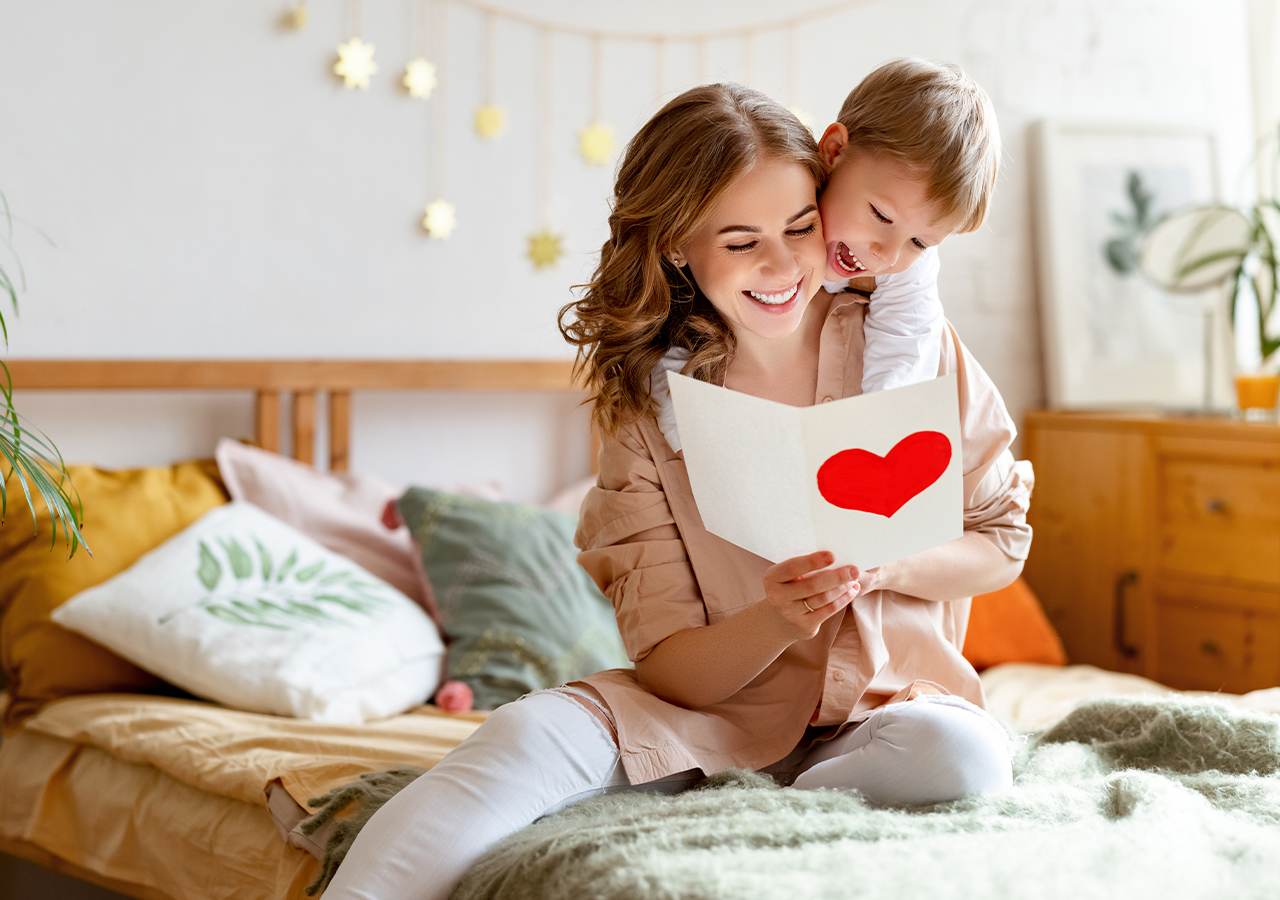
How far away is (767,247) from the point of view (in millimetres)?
1059

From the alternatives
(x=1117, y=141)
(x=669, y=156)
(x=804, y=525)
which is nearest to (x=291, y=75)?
(x=669, y=156)

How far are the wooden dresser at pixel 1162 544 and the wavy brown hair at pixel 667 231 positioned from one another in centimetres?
139

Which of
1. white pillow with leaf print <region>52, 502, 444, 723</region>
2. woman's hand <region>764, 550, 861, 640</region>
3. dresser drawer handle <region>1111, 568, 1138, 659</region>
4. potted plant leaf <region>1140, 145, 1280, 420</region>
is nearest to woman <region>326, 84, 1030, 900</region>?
woman's hand <region>764, 550, 861, 640</region>

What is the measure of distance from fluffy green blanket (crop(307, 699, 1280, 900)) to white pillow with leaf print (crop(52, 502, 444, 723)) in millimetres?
418

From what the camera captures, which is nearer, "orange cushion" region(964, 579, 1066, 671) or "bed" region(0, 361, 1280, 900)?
"bed" region(0, 361, 1280, 900)

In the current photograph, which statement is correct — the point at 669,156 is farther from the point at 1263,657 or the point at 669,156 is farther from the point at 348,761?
the point at 1263,657

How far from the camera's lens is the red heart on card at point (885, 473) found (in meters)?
0.87

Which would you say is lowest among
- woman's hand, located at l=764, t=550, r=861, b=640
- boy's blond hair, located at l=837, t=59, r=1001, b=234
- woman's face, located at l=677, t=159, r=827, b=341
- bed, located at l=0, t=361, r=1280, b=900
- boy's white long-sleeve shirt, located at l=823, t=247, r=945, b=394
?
bed, located at l=0, t=361, r=1280, b=900

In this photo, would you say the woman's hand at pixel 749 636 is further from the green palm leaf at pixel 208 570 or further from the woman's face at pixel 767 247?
the green palm leaf at pixel 208 570

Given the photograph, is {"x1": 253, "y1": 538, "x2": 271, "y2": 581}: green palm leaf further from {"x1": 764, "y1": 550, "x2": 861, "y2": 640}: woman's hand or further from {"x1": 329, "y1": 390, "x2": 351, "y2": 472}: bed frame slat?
{"x1": 764, "y1": 550, "x2": 861, "y2": 640}: woman's hand

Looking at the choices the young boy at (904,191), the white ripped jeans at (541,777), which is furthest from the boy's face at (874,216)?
the white ripped jeans at (541,777)

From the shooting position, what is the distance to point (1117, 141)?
258cm

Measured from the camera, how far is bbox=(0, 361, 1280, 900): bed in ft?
2.64

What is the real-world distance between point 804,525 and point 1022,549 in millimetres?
355
